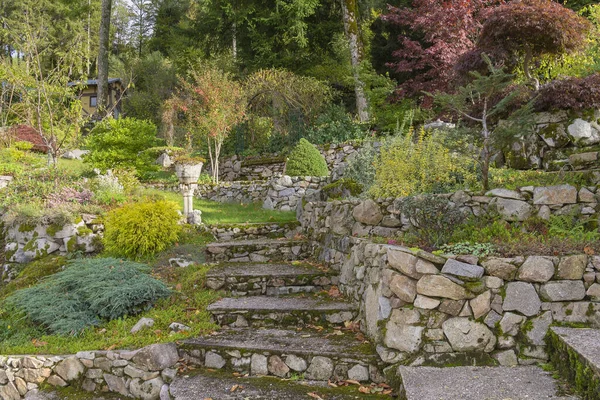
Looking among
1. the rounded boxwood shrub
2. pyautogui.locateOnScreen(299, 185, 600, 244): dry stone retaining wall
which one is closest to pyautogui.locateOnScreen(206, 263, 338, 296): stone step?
pyautogui.locateOnScreen(299, 185, 600, 244): dry stone retaining wall

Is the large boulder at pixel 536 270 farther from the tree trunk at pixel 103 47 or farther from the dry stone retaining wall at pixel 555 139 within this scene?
the tree trunk at pixel 103 47

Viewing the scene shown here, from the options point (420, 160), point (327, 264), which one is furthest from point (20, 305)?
point (420, 160)

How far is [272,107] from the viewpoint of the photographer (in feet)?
51.4

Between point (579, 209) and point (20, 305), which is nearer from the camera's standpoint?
point (579, 209)

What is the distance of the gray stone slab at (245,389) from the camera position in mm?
4008

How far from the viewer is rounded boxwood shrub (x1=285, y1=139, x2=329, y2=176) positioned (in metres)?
11.6

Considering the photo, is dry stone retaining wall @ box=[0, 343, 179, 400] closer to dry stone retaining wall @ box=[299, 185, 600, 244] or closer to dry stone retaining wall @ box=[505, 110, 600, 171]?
dry stone retaining wall @ box=[299, 185, 600, 244]

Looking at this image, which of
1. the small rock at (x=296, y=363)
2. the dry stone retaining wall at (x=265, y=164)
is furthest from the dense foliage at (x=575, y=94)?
the small rock at (x=296, y=363)

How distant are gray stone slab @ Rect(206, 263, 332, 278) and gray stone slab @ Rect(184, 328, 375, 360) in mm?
1002

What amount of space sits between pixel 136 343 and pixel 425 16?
38.6 feet

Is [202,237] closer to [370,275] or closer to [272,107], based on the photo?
[370,275]

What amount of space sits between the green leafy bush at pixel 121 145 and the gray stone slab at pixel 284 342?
9.13m

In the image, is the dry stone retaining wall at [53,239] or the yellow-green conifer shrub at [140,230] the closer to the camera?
the yellow-green conifer shrub at [140,230]

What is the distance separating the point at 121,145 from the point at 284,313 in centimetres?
965
